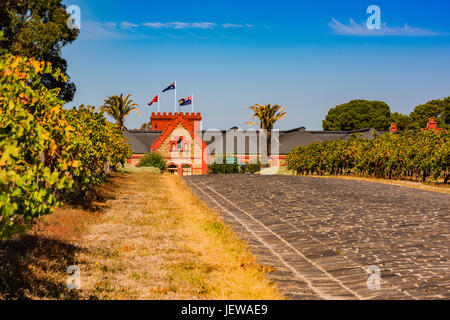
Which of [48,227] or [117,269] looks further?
[48,227]

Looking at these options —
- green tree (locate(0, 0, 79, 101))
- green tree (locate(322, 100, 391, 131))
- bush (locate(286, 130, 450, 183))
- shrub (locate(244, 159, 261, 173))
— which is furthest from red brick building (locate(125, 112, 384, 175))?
green tree (locate(0, 0, 79, 101))

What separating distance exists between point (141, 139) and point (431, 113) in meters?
54.9

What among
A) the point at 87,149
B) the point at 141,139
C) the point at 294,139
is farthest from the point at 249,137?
the point at 87,149

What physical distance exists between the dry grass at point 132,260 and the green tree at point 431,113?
77.6 metres

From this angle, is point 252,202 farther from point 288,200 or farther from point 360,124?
point 360,124

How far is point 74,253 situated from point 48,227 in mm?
1682

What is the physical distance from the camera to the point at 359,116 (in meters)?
87.9

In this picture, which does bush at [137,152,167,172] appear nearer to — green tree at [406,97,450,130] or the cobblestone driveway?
the cobblestone driveway

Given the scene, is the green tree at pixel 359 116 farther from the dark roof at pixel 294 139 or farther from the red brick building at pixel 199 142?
the dark roof at pixel 294 139

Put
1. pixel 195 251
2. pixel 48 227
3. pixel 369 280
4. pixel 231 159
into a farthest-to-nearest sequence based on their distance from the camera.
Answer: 1. pixel 231 159
2. pixel 48 227
3. pixel 195 251
4. pixel 369 280

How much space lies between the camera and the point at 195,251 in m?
8.43

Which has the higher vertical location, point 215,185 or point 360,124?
point 360,124

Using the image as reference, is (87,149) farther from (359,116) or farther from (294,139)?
(359,116)
